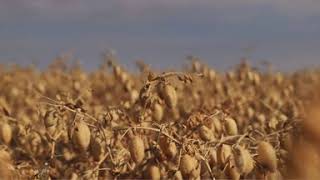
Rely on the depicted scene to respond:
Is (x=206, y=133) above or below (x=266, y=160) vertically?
above

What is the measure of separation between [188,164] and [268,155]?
1.19 ft

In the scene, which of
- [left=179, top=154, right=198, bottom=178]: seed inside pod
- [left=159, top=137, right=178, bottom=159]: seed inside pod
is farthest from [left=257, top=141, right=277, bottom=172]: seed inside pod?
[left=159, top=137, right=178, bottom=159]: seed inside pod

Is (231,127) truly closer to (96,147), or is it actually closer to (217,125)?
(217,125)

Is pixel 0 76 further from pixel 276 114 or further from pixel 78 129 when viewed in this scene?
pixel 78 129

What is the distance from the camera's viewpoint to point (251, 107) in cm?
665

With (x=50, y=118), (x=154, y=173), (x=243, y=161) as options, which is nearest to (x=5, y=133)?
(x=50, y=118)

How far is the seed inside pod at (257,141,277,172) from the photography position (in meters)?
2.30

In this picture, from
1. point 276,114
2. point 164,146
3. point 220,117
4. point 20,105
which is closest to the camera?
point 164,146

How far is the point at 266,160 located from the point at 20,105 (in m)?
6.70

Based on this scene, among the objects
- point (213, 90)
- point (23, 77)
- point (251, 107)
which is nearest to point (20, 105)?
point (23, 77)

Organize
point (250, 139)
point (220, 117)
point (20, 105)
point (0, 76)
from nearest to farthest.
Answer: point (250, 139) → point (220, 117) → point (20, 105) → point (0, 76)

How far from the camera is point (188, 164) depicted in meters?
2.52

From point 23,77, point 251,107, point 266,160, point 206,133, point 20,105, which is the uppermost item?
point 23,77

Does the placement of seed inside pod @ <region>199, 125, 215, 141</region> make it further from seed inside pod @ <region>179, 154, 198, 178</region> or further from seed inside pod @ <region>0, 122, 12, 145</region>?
seed inside pod @ <region>0, 122, 12, 145</region>
